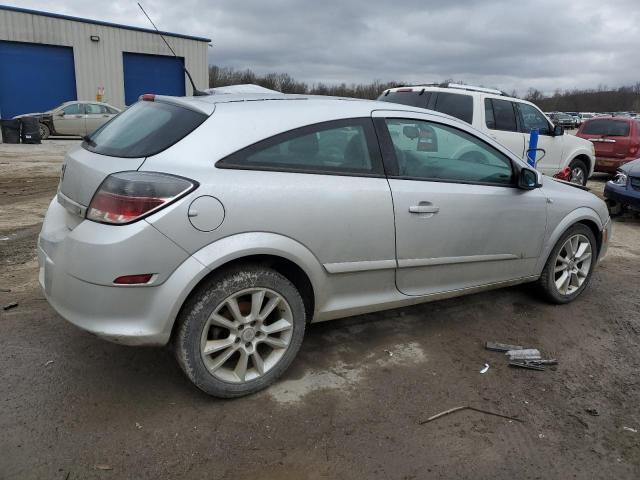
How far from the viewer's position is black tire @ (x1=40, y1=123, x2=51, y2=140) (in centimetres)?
1922

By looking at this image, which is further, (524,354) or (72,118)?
(72,118)

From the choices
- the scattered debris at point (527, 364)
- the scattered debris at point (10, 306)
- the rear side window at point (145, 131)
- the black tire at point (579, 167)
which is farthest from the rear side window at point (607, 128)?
the scattered debris at point (10, 306)

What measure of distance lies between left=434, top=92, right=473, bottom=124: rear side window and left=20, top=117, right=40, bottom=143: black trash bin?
50.7 feet

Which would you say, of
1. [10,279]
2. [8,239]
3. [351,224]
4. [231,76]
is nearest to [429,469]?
[351,224]

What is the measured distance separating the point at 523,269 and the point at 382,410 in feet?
6.30

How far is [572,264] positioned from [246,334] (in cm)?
310

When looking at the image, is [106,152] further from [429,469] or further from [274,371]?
[429,469]

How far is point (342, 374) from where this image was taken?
10.8 feet

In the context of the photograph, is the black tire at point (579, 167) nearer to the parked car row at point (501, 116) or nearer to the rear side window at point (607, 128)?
the parked car row at point (501, 116)

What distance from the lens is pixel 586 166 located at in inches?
423

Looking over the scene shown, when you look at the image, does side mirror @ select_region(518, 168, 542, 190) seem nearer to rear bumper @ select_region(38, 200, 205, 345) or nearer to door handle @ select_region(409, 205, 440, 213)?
door handle @ select_region(409, 205, 440, 213)

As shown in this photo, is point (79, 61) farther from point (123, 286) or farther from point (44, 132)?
point (123, 286)

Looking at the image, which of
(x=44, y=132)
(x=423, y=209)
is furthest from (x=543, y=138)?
(x=44, y=132)

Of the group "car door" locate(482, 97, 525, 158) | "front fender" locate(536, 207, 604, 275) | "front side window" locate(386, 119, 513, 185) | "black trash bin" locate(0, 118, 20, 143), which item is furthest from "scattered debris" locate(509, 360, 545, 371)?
"black trash bin" locate(0, 118, 20, 143)
